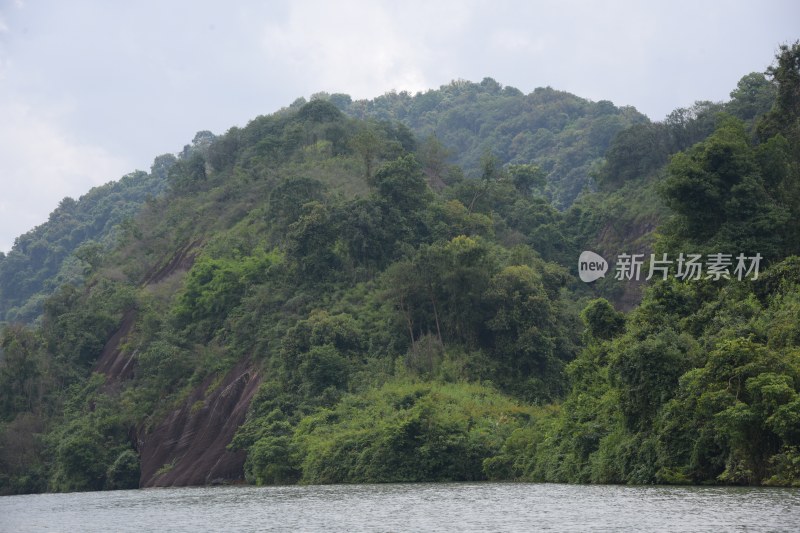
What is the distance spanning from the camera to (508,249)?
67.0 meters

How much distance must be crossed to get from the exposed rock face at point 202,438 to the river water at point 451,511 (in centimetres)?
1442

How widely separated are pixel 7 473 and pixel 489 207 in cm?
3656

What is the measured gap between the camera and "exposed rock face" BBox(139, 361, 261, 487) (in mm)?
53381

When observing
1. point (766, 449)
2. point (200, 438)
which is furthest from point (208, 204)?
point (766, 449)

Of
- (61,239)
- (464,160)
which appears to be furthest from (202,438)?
(464,160)

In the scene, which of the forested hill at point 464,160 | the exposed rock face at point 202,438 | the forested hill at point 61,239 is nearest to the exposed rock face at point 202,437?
the exposed rock face at point 202,438

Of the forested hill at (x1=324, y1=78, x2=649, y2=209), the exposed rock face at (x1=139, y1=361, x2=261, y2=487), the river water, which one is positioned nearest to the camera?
the river water

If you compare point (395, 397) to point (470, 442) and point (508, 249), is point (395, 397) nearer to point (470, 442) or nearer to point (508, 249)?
point (470, 442)

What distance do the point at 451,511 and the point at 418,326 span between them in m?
27.2

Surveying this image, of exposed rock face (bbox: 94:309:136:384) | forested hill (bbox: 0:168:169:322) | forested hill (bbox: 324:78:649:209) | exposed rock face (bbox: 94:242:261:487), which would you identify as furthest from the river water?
forested hill (bbox: 0:168:169:322)

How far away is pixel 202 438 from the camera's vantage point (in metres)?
56.2

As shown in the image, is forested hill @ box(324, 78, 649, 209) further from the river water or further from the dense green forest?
the river water

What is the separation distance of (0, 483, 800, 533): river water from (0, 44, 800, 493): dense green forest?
3297mm

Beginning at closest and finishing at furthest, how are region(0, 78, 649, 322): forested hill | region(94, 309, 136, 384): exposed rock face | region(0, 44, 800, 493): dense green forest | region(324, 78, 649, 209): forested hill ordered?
region(0, 44, 800, 493): dense green forest
region(94, 309, 136, 384): exposed rock face
region(0, 78, 649, 322): forested hill
region(324, 78, 649, 209): forested hill
